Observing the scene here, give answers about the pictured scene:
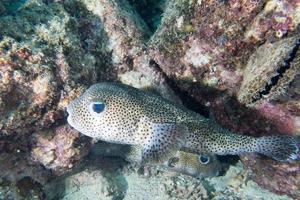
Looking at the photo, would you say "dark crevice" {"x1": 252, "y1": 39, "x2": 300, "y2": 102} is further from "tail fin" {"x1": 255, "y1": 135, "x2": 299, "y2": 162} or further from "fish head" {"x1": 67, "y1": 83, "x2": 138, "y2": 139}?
"fish head" {"x1": 67, "y1": 83, "x2": 138, "y2": 139}

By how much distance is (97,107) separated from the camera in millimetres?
4316

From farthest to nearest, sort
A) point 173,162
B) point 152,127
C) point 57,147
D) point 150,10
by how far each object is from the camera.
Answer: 1. point 150,10
2. point 173,162
3. point 57,147
4. point 152,127

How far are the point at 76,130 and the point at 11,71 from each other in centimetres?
132

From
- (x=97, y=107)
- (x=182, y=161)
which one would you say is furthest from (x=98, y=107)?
(x=182, y=161)

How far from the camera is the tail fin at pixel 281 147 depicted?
14.1ft

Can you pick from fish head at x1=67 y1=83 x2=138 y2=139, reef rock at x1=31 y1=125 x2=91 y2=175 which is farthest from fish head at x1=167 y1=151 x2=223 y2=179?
reef rock at x1=31 y1=125 x2=91 y2=175

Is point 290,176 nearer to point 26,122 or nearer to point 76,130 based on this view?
point 76,130

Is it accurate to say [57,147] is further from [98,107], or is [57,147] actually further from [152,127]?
[152,127]

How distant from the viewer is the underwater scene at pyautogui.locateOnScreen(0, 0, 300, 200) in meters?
4.09

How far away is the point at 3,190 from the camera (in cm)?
453

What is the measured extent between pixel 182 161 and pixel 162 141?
1.49 metres

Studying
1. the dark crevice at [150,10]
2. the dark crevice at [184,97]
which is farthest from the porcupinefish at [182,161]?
the dark crevice at [150,10]

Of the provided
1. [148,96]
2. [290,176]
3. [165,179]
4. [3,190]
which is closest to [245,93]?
[148,96]

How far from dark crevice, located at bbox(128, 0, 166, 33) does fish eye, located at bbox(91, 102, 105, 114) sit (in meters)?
3.68
